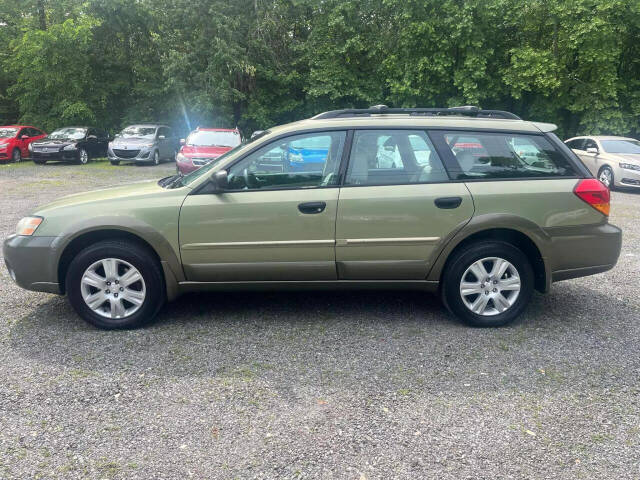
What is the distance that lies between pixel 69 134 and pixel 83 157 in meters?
1.21

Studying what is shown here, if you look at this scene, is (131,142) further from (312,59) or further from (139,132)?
(312,59)

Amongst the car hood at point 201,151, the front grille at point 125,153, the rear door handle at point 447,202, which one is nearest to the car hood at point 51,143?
the front grille at point 125,153

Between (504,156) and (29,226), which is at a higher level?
(504,156)

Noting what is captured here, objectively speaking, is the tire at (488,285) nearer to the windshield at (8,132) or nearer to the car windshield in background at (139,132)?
the car windshield in background at (139,132)

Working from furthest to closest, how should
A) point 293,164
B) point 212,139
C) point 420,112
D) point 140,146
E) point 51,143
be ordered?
point 51,143
point 140,146
point 212,139
point 420,112
point 293,164

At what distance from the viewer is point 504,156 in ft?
14.4

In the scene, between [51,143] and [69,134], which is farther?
[69,134]

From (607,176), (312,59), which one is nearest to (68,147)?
(312,59)

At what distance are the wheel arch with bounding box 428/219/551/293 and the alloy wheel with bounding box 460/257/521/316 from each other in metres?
0.20

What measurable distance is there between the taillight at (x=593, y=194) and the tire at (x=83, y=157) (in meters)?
21.4

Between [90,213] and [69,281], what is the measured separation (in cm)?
57

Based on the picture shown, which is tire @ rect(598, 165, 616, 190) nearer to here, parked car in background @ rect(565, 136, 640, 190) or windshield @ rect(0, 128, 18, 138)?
parked car in background @ rect(565, 136, 640, 190)

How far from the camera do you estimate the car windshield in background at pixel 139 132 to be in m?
21.2

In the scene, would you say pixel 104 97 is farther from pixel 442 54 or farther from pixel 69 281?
pixel 69 281
